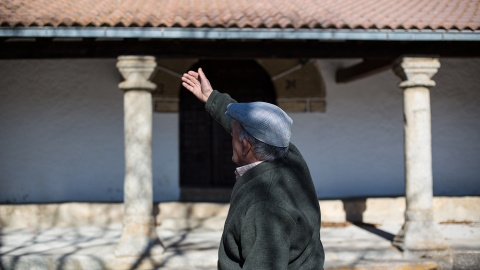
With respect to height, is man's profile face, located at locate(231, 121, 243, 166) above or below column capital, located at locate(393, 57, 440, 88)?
below

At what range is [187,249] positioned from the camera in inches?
242

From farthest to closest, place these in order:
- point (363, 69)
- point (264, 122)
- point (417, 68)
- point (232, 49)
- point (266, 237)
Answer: point (363, 69) < point (232, 49) < point (417, 68) < point (264, 122) < point (266, 237)

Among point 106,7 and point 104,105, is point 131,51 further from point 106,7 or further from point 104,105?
point 104,105

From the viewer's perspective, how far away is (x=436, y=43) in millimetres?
6223

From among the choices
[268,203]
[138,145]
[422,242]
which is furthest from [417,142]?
[268,203]

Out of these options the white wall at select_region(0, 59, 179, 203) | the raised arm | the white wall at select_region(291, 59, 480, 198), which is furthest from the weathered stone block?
the raised arm

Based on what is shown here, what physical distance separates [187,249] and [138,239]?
0.65 m

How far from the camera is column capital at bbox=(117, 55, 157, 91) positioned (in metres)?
5.84

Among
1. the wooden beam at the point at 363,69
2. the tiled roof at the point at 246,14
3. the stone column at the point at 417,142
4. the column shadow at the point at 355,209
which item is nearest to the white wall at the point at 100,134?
the wooden beam at the point at 363,69

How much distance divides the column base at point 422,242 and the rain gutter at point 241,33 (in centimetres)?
210

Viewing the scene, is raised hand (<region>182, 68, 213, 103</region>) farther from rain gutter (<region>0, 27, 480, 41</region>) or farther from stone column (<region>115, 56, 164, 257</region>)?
stone column (<region>115, 56, 164, 257</region>)

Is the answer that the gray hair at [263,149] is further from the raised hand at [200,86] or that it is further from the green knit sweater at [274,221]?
the raised hand at [200,86]

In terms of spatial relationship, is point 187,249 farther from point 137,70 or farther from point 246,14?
point 246,14

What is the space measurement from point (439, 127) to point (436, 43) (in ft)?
10.9
